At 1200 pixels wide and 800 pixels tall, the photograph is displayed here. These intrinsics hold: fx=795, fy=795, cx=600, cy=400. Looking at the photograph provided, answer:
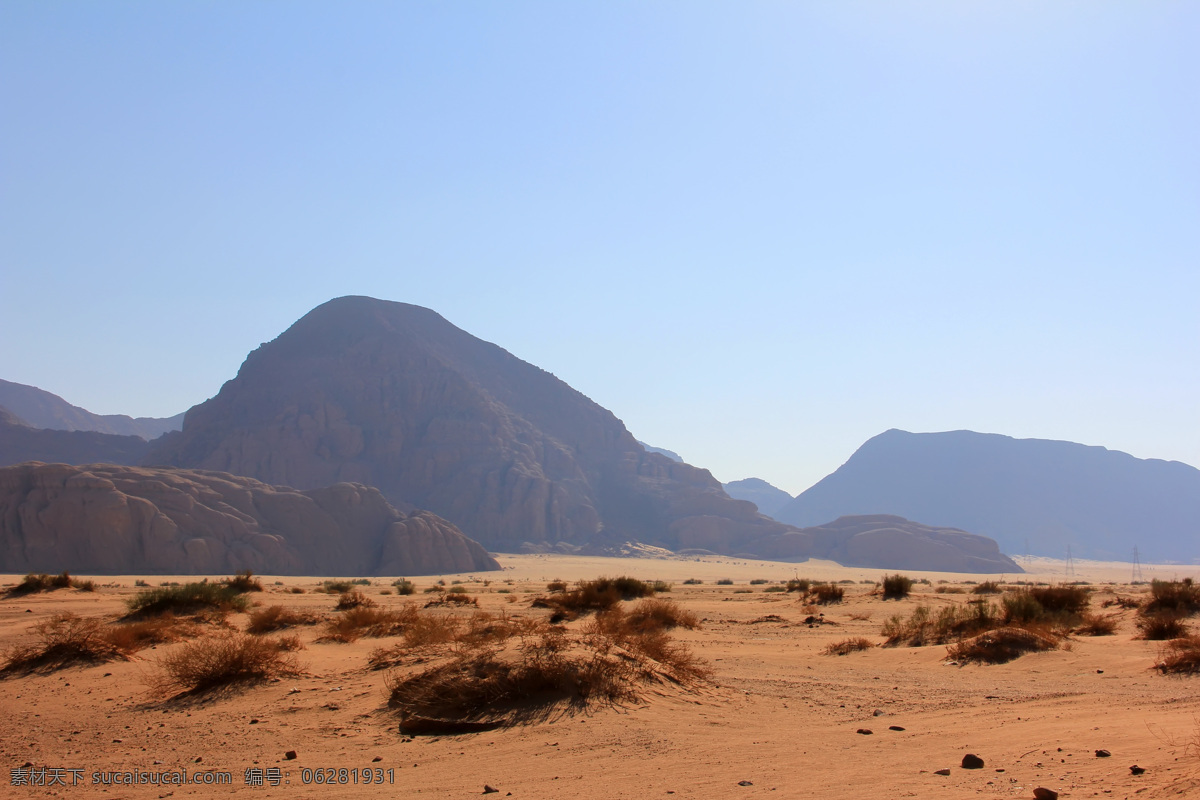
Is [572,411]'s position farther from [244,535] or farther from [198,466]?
[244,535]

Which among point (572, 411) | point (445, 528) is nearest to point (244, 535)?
point (445, 528)

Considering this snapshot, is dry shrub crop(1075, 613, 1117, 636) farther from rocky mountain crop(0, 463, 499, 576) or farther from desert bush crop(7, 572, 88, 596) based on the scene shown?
rocky mountain crop(0, 463, 499, 576)

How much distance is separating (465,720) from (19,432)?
144 metres

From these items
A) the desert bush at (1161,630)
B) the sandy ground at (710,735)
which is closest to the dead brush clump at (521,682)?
the sandy ground at (710,735)

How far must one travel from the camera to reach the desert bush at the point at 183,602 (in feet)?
69.6

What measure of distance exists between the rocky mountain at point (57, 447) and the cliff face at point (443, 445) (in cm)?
684

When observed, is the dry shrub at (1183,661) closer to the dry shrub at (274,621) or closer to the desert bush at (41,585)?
the dry shrub at (274,621)

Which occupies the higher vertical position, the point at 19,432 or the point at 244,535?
the point at 19,432

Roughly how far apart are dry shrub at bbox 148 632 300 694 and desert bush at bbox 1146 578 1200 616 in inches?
828

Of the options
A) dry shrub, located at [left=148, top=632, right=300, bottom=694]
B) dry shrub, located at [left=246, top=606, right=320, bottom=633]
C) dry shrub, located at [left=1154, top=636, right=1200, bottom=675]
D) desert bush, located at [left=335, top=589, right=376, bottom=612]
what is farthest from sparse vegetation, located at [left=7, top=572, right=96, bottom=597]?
dry shrub, located at [left=1154, top=636, right=1200, bottom=675]

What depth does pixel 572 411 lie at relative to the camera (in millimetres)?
157750

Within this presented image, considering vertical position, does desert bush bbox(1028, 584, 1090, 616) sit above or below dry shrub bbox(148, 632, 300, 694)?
above

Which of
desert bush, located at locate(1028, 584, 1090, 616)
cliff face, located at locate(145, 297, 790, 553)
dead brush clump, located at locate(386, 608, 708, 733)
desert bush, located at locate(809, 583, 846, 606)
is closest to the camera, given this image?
dead brush clump, located at locate(386, 608, 708, 733)

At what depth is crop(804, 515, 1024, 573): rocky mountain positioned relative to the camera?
114500mm
